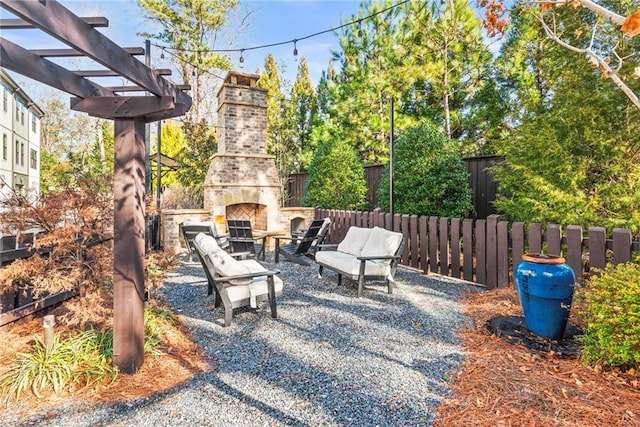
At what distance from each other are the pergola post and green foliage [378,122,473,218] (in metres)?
5.51

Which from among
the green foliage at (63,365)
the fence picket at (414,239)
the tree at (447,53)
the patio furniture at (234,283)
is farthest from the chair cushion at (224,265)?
the tree at (447,53)

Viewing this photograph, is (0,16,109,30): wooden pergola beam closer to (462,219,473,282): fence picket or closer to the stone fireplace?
(462,219,473,282): fence picket

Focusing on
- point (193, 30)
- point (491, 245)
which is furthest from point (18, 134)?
point (491, 245)

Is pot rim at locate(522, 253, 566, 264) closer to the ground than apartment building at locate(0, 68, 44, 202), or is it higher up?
closer to the ground

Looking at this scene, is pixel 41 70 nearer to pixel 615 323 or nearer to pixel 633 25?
pixel 633 25

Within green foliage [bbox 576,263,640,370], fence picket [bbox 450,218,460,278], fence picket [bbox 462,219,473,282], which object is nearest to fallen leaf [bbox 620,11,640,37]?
green foliage [bbox 576,263,640,370]

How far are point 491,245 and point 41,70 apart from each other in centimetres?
505

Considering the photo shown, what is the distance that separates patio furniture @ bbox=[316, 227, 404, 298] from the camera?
180 inches

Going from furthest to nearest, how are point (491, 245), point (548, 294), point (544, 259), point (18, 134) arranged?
point (18, 134) < point (491, 245) < point (544, 259) < point (548, 294)

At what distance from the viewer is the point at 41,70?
7.49ft

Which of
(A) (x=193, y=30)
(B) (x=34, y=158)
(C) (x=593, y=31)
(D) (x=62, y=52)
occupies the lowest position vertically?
(D) (x=62, y=52)

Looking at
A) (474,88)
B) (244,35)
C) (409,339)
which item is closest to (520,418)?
(409,339)

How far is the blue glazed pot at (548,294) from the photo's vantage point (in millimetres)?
2979

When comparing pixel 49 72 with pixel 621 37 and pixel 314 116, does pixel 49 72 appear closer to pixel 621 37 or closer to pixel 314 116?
pixel 621 37
